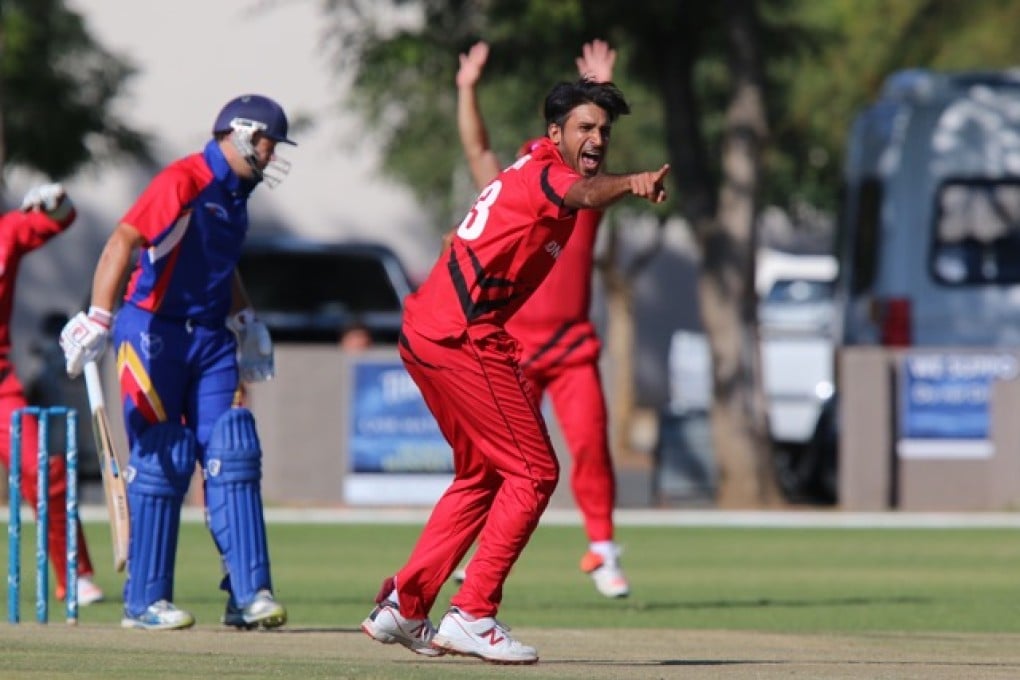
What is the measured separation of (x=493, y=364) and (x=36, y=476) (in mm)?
3791

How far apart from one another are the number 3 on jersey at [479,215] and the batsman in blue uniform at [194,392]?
1.83 m

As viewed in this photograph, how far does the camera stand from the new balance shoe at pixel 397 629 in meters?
8.79

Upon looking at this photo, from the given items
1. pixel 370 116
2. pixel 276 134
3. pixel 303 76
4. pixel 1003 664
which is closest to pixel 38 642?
pixel 276 134

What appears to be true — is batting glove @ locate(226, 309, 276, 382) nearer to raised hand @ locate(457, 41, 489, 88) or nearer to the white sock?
raised hand @ locate(457, 41, 489, 88)

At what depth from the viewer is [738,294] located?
22359 mm

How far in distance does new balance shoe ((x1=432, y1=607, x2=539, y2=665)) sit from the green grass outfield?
7 cm

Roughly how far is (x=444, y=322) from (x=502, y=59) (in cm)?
1343

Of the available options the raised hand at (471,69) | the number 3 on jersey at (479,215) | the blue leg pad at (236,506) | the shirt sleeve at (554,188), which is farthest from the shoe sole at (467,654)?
the raised hand at (471,69)

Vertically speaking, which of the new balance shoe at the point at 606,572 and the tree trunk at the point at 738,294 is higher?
the tree trunk at the point at 738,294

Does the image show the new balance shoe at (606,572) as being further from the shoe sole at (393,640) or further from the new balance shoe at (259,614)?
the shoe sole at (393,640)

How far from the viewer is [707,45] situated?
22.7 meters

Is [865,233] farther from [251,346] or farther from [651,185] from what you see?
[651,185]

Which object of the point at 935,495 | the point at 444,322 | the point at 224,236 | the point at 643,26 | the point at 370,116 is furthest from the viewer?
the point at 370,116

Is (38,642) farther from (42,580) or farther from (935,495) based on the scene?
(935,495)
